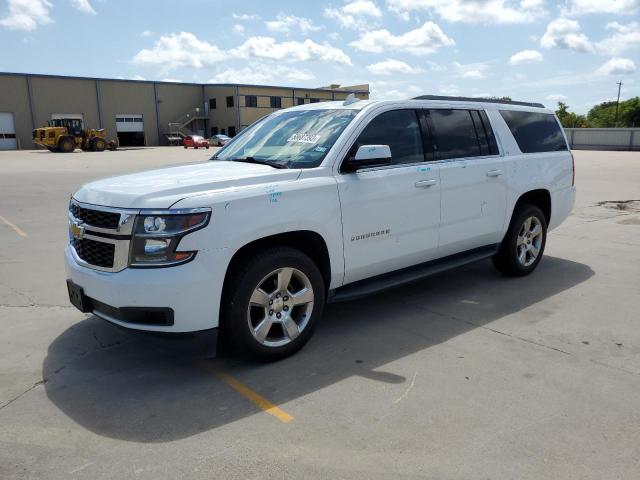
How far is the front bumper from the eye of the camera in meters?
3.36

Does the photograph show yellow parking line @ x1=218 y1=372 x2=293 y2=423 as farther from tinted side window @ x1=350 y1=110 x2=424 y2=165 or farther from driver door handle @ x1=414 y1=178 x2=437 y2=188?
driver door handle @ x1=414 y1=178 x2=437 y2=188

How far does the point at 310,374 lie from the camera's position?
12.5ft

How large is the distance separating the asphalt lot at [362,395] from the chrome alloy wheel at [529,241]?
539 millimetres

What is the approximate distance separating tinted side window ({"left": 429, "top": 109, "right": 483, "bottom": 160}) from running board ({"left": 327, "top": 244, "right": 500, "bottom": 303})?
980mm

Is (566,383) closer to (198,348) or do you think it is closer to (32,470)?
(198,348)

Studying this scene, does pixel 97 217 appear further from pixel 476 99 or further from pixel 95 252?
pixel 476 99

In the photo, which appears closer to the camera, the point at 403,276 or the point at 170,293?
the point at 170,293

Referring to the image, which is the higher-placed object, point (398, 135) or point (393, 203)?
point (398, 135)

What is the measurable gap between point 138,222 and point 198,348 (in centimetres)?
89

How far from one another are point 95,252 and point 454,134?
336 cm

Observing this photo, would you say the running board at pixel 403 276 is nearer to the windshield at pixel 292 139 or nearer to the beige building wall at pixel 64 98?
the windshield at pixel 292 139

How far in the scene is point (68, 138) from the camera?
44250 mm

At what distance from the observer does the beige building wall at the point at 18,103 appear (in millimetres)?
55562

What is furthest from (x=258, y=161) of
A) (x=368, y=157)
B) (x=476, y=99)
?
(x=476, y=99)
